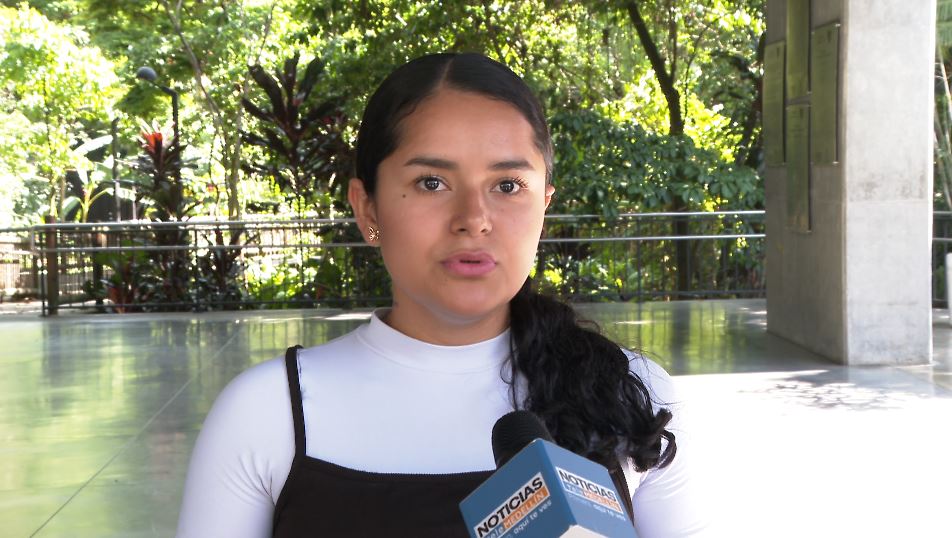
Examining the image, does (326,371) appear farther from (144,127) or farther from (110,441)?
(144,127)

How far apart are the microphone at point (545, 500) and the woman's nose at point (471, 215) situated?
1.91 ft

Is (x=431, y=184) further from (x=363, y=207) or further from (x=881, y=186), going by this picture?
(x=881, y=186)

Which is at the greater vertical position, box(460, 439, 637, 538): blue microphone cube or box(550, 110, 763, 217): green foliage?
box(550, 110, 763, 217): green foliage

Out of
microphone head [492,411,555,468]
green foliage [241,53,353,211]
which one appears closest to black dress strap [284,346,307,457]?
microphone head [492,411,555,468]

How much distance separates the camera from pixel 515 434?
948mm

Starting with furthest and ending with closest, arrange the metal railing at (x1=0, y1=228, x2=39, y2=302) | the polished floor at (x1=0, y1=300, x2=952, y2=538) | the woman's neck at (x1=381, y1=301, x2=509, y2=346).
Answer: the metal railing at (x1=0, y1=228, x2=39, y2=302) < the polished floor at (x1=0, y1=300, x2=952, y2=538) < the woman's neck at (x1=381, y1=301, x2=509, y2=346)

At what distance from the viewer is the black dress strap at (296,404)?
4.80 ft

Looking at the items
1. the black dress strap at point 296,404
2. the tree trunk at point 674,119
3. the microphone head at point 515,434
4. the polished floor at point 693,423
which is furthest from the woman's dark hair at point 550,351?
the tree trunk at point 674,119

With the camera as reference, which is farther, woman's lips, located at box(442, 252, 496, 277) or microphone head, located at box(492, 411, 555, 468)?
woman's lips, located at box(442, 252, 496, 277)

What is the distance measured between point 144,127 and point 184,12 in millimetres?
2649

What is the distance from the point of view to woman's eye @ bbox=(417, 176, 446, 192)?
151cm

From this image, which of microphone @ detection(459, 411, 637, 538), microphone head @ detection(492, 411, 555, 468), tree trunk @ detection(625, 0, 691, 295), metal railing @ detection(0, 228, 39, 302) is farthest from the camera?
metal railing @ detection(0, 228, 39, 302)

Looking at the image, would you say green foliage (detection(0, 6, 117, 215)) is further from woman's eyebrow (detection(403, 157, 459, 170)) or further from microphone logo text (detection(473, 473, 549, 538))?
microphone logo text (detection(473, 473, 549, 538))

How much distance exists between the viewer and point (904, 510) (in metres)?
5.33
